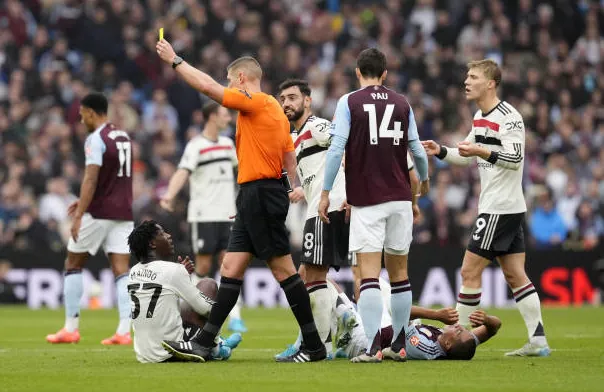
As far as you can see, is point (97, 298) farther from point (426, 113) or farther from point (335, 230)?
point (335, 230)

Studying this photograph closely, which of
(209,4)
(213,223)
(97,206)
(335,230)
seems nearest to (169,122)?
(209,4)

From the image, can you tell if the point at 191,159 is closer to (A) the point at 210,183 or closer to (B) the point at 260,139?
(A) the point at 210,183

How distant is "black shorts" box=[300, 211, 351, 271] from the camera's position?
36.9 feet

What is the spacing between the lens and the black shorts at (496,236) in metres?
11.7

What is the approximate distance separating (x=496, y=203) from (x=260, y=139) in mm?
2567

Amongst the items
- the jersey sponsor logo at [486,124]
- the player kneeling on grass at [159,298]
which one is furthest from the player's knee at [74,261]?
the jersey sponsor logo at [486,124]

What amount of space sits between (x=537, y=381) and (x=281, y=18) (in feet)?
66.9

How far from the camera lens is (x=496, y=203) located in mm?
11781

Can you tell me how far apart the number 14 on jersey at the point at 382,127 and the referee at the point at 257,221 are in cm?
80

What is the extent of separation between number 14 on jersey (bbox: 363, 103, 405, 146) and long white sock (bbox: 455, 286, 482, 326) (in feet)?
6.91

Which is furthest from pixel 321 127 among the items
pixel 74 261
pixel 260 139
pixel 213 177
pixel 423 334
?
pixel 213 177

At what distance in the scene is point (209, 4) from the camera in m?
28.1

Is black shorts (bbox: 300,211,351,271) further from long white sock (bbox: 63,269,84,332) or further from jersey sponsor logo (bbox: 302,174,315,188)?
long white sock (bbox: 63,269,84,332)

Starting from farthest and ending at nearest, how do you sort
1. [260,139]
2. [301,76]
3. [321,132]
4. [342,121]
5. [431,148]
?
[301,76], [321,132], [431,148], [260,139], [342,121]
